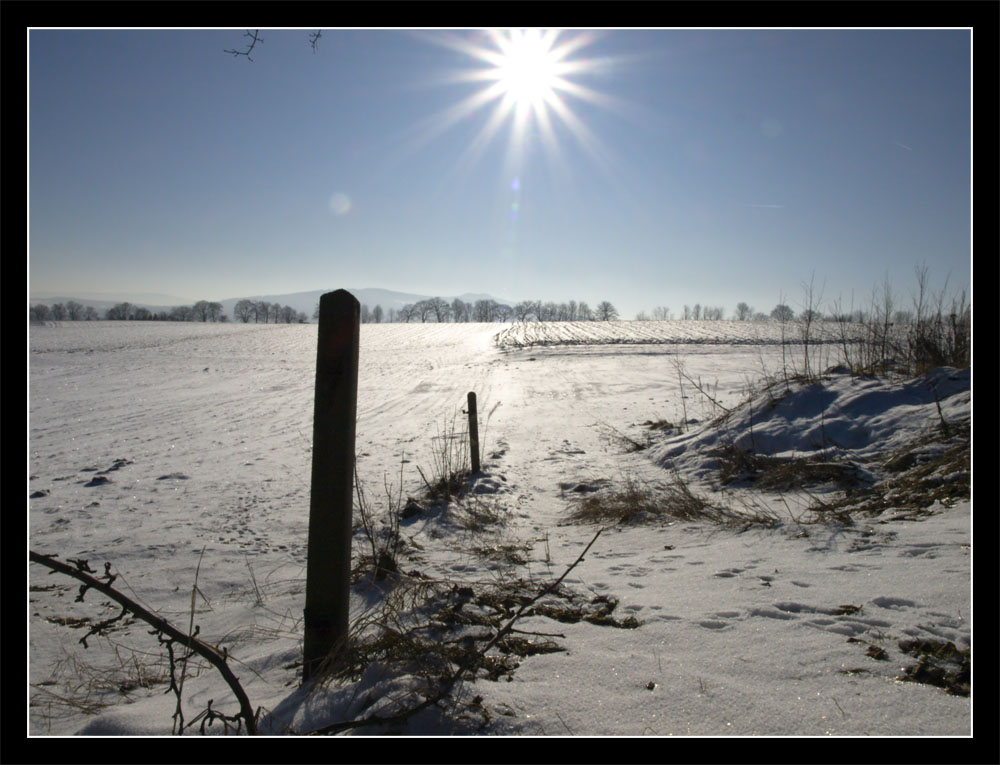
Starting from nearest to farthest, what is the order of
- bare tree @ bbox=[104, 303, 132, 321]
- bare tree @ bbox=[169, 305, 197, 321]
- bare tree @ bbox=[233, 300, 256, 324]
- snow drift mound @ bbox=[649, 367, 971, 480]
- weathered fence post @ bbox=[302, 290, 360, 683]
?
weathered fence post @ bbox=[302, 290, 360, 683] < snow drift mound @ bbox=[649, 367, 971, 480] < bare tree @ bbox=[104, 303, 132, 321] < bare tree @ bbox=[169, 305, 197, 321] < bare tree @ bbox=[233, 300, 256, 324]

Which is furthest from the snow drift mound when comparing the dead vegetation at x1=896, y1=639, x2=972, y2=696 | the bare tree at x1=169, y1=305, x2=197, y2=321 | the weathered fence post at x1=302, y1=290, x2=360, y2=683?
the bare tree at x1=169, y1=305, x2=197, y2=321

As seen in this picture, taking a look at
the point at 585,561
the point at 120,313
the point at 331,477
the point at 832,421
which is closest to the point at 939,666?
the point at 585,561

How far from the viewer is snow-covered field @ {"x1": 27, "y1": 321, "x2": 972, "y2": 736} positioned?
2.01 m

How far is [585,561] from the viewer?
4.00 m

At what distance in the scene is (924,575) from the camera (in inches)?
116

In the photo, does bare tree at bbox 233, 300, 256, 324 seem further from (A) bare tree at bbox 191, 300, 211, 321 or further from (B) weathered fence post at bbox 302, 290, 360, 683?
(B) weathered fence post at bbox 302, 290, 360, 683

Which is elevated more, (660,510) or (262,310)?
(262,310)

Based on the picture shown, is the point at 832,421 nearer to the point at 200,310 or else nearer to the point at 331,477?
the point at 331,477

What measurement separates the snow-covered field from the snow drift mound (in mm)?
37

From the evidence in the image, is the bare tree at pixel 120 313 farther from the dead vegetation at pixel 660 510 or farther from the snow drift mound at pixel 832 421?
the dead vegetation at pixel 660 510

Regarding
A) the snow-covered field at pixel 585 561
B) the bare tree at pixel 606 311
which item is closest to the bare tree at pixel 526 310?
the bare tree at pixel 606 311

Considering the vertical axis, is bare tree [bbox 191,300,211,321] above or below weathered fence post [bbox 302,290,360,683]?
above

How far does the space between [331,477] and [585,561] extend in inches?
93.0
